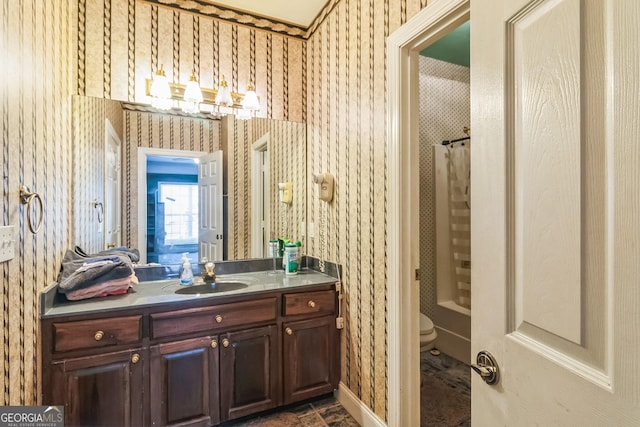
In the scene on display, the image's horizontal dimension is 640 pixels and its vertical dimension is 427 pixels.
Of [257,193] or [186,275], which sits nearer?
[186,275]

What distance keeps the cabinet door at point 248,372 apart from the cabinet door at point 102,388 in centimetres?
41

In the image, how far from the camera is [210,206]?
2.26 metres

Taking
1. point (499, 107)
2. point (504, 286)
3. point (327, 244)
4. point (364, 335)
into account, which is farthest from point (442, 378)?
point (499, 107)

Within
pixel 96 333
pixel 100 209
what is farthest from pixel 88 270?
pixel 100 209

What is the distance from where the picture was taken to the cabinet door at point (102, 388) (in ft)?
4.66

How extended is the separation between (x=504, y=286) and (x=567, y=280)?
0.14 metres

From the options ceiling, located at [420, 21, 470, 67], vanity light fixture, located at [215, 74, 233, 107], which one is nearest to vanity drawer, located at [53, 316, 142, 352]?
vanity light fixture, located at [215, 74, 233, 107]

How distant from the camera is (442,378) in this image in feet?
7.84

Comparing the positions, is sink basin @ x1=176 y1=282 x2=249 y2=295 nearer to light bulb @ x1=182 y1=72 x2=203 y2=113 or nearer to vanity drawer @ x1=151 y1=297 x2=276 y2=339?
vanity drawer @ x1=151 y1=297 x2=276 y2=339

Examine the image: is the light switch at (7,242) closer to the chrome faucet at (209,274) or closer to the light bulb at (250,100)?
the chrome faucet at (209,274)

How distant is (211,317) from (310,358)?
0.69 metres

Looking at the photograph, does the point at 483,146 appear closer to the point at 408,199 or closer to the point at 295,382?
the point at 408,199

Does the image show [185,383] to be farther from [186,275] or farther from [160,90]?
[160,90]

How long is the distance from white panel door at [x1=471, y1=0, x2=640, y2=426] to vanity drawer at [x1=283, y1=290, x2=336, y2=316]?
1276mm
